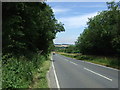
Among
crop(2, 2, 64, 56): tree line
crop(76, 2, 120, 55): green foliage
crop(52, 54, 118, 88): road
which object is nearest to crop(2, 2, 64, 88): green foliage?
crop(2, 2, 64, 56): tree line

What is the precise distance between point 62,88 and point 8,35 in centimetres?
486

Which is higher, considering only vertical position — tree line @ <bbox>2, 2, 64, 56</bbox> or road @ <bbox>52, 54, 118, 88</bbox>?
tree line @ <bbox>2, 2, 64, 56</bbox>

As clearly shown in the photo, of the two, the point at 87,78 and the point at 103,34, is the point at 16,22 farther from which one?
the point at 103,34

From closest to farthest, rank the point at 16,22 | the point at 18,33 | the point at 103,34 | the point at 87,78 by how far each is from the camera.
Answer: the point at 18,33 → the point at 16,22 → the point at 87,78 → the point at 103,34

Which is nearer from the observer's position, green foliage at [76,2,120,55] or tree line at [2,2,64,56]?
tree line at [2,2,64,56]

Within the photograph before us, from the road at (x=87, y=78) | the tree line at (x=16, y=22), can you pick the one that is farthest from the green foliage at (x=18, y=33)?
the road at (x=87, y=78)

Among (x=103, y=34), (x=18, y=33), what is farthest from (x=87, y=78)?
(x=103, y=34)

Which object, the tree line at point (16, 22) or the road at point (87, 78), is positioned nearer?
the road at point (87, 78)

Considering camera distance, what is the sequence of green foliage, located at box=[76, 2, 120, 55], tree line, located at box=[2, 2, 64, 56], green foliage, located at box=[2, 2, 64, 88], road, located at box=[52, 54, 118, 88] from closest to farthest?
green foliage, located at box=[2, 2, 64, 88]
road, located at box=[52, 54, 118, 88]
tree line, located at box=[2, 2, 64, 56]
green foliage, located at box=[76, 2, 120, 55]

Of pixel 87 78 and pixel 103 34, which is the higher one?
pixel 103 34

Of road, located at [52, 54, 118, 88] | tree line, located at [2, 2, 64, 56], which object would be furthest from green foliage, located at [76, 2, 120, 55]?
tree line, located at [2, 2, 64, 56]

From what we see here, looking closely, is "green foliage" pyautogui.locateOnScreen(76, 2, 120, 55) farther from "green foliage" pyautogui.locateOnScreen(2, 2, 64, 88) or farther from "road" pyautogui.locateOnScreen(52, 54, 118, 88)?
"green foliage" pyautogui.locateOnScreen(2, 2, 64, 88)

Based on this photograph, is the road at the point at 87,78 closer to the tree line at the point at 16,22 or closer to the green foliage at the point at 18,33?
the green foliage at the point at 18,33

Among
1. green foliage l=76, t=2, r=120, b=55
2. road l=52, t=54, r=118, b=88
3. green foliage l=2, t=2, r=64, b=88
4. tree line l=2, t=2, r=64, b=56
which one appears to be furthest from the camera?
A: green foliage l=76, t=2, r=120, b=55
